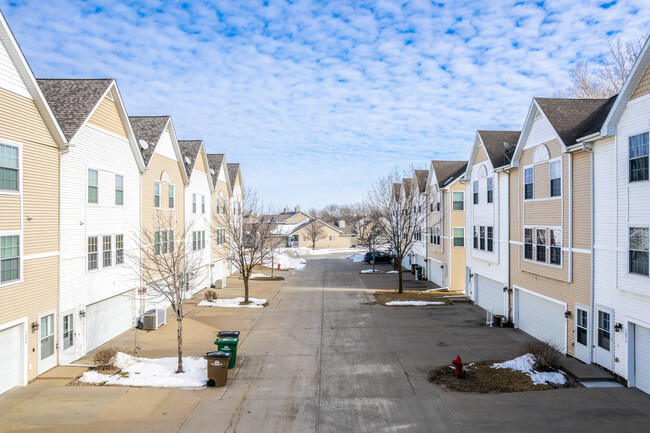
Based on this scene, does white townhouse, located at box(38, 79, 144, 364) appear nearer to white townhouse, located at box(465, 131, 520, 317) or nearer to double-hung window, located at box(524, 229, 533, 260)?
double-hung window, located at box(524, 229, 533, 260)

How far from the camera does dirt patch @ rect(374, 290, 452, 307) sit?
1067 inches

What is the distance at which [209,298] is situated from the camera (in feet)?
88.9

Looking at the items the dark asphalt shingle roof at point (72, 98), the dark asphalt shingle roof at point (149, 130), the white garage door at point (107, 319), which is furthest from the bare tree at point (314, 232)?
the dark asphalt shingle roof at point (72, 98)

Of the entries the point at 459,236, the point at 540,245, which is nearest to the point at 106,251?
the point at 540,245

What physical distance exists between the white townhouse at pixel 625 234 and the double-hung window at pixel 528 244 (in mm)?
4603

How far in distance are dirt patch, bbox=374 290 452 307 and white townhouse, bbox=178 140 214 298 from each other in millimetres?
12462

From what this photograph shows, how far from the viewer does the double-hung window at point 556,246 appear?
53.5 ft

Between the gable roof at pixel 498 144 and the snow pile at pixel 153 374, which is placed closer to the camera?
the snow pile at pixel 153 374

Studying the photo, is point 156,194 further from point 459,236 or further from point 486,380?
point 459,236

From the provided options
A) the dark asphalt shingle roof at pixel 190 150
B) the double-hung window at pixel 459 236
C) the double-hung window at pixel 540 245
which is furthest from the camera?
the double-hung window at pixel 459 236

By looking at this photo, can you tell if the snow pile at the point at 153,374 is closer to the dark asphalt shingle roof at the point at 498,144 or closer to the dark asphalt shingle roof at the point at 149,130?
the dark asphalt shingle roof at the point at 149,130

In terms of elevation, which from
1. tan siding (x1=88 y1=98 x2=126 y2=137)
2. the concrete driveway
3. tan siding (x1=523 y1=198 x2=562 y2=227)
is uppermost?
tan siding (x1=88 y1=98 x2=126 y2=137)

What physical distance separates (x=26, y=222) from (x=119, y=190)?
20.7 feet

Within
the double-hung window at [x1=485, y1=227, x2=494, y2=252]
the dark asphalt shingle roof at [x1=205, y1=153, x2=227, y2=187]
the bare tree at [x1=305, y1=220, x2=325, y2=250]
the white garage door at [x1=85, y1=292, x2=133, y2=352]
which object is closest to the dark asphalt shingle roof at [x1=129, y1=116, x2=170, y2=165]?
the white garage door at [x1=85, y1=292, x2=133, y2=352]
